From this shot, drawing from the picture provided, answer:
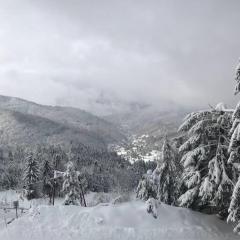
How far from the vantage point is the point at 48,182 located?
107 m

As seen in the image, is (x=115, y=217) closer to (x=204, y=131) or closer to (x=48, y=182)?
(x=204, y=131)

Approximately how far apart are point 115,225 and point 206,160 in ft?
23.5

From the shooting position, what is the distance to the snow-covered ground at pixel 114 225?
23828 millimetres

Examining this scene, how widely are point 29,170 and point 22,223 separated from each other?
8330cm

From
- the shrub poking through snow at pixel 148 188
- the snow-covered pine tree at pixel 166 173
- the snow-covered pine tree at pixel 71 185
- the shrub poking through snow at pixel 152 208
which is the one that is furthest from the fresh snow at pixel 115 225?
the snow-covered pine tree at pixel 71 185

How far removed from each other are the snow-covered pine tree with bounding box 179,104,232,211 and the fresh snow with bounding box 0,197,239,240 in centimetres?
131

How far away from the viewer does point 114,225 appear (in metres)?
→ 24.2

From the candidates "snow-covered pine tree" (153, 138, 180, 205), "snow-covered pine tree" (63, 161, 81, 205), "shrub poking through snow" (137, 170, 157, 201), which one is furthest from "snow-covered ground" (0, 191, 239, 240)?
"snow-covered pine tree" (63, 161, 81, 205)

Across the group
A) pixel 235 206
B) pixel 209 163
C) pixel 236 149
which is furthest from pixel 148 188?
pixel 235 206

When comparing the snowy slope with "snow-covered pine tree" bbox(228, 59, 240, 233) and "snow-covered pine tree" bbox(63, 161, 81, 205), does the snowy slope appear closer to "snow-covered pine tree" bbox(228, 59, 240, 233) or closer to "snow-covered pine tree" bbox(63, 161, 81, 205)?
"snow-covered pine tree" bbox(228, 59, 240, 233)

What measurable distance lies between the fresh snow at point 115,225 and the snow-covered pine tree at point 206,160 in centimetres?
131

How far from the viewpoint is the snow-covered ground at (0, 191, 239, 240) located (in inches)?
938

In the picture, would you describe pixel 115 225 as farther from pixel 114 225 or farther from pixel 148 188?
pixel 148 188

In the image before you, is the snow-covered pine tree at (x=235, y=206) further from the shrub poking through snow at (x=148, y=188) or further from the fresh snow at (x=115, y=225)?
the shrub poking through snow at (x=148, y=188)
